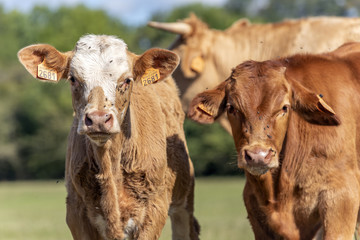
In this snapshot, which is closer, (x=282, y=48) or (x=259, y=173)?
(x=259, y=173)

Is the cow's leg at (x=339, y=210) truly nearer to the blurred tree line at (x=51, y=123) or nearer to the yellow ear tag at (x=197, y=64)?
the yellow ear tag at (x=197, y=64)

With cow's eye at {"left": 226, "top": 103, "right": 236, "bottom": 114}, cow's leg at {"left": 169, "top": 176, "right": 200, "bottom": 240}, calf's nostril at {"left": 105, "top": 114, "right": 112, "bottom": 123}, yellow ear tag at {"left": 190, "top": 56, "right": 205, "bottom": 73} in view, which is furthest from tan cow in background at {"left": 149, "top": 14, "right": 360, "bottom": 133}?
calf's nostril at {"left": 105, "top": 114, "right": 112, "bottom": 123}

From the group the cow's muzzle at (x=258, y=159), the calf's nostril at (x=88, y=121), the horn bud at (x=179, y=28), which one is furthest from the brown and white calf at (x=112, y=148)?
the horn bud at (x=179, y=28)

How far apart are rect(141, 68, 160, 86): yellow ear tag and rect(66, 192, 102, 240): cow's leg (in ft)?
4.12

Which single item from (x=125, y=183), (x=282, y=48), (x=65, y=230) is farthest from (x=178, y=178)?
(x=65, y=230)

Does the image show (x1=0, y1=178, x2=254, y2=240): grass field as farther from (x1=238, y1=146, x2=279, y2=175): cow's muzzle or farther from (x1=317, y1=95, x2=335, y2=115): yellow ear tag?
(x1=317, y1=95, x2=335, y2=115): yellow ear tag

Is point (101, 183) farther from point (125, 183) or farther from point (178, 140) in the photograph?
point (178, 140)

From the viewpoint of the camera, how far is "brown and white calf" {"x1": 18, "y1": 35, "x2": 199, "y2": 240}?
19.3 ft

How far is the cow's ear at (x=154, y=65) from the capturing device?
20.4 feet

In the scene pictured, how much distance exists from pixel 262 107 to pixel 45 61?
2005mm

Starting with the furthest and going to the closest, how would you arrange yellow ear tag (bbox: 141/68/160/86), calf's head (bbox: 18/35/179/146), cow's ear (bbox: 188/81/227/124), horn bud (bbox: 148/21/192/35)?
horn bud (bbox: 148/21/192/35), yellow ear tag (bbox: 141/68/160/86), cow's ear (bbox: 188/81/227/124), calf's head (bbox: 18/35/179/146)

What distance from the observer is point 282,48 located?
1038cm

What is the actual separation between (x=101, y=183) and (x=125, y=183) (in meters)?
0.26

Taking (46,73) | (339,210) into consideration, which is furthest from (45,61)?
(339,210)
